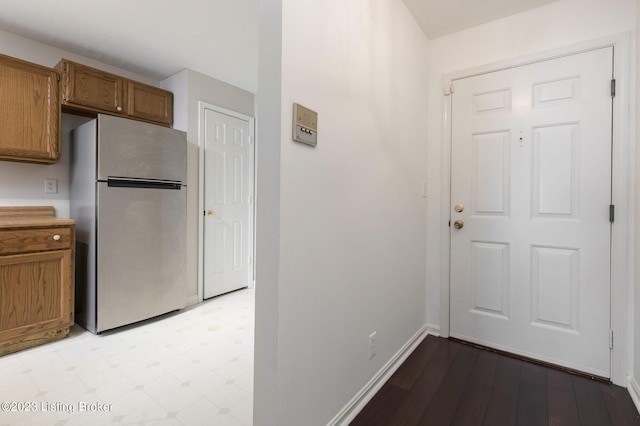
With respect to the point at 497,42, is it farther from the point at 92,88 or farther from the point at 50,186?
the point at 50,186

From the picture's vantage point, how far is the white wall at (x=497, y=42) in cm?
178

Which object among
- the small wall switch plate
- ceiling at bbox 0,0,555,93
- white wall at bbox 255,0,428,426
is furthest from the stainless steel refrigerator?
white wall at bbox 255,0,428,426

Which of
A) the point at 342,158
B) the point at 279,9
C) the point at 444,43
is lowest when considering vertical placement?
the point at 342,158

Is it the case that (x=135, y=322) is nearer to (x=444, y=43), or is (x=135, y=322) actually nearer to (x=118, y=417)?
(x=118, y=417)

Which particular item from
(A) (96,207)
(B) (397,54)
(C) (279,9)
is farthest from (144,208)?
(B) (397,54)

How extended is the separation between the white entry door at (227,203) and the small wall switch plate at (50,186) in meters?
1.24

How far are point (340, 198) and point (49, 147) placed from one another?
2.51m

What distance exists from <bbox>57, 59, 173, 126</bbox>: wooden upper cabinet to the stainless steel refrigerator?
0.26 metres

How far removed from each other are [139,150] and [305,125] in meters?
2.04

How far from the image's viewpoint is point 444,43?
233cm

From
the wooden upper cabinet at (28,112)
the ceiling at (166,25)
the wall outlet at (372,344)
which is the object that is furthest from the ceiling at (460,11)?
the wooden upper cabinet at (28,112)

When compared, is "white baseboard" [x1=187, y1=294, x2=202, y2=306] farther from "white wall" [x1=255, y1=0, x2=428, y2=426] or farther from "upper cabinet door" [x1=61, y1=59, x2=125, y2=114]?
"white wall" [x1=255, y1=0, x2=428, y2=426]

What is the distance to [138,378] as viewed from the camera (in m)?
1.77

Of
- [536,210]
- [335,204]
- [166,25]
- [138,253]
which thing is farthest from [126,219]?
[536,210]
